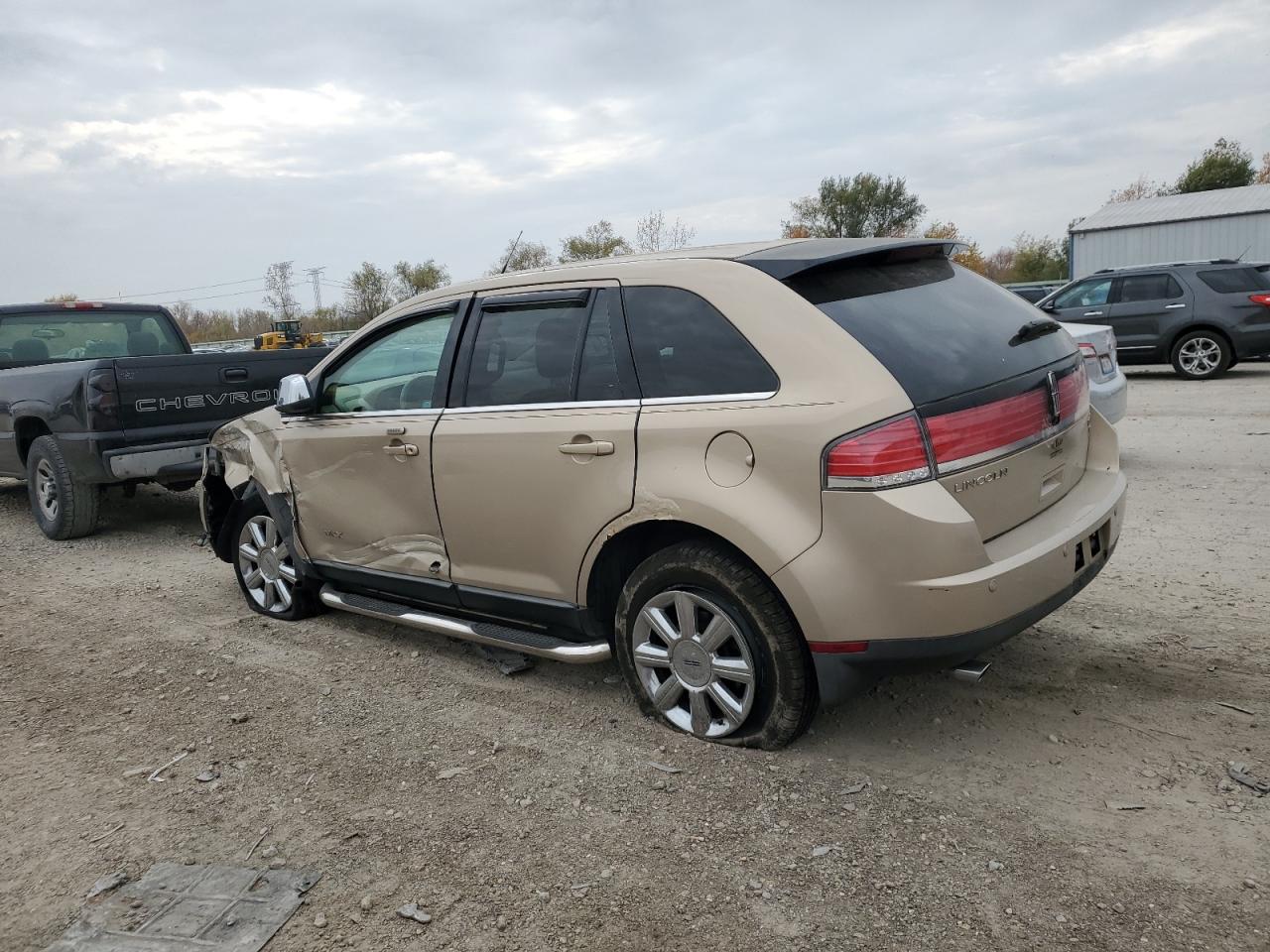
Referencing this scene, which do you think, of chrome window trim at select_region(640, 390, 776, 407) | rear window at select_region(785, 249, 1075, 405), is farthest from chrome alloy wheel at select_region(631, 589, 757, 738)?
rear window at select_region(785, 249, 1075, 405)

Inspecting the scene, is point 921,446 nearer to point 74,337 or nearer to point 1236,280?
point 74,337

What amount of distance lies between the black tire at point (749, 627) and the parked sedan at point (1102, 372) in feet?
16.0

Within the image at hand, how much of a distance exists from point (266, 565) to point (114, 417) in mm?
2523

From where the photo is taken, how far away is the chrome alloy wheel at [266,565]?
204 inches

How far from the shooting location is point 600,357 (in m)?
3.60

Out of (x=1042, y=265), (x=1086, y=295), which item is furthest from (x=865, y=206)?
(x=1086, y=295)

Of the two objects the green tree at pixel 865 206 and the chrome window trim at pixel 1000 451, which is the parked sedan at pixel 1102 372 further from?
the green tree at pixel 865 206

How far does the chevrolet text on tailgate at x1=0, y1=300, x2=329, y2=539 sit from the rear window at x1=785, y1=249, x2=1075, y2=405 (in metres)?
5.06

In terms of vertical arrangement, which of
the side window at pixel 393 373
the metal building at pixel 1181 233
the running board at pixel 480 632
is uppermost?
the metal building at pixel 1181 233

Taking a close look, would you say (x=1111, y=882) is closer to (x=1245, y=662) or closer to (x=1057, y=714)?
(x=1057, y=714)

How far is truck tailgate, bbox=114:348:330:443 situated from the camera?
700 centimetres

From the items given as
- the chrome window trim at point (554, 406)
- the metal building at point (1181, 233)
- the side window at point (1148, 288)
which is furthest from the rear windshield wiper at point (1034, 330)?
the metal building at point (1181, 233)

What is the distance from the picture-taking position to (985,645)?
9.83ft

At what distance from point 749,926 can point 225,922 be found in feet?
4.67
